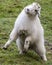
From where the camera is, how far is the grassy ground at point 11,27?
7375 millimetres

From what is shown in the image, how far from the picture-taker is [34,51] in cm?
776

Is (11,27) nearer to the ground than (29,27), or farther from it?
nearer to the ground

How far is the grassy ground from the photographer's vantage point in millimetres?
7375

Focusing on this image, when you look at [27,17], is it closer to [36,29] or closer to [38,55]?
[36,29]

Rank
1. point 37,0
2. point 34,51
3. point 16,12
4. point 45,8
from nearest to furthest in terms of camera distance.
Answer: point 34,51 → point 16,12 → point 45,8 → point 37,0

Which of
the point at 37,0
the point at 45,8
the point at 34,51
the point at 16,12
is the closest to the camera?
the point at 34,51

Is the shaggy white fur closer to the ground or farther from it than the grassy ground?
farther from it

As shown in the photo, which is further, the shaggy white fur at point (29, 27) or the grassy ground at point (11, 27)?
the grassy ground at point (11, 27)

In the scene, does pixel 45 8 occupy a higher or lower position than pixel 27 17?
lower

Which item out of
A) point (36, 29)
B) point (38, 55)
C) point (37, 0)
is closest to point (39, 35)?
point (36, 29)

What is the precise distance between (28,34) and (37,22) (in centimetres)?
30

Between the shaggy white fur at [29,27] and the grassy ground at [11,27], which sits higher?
the shaggy white fur at [29,27]

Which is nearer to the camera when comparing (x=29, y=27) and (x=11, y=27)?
(x=29, y=27)

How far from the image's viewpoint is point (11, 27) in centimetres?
1015
